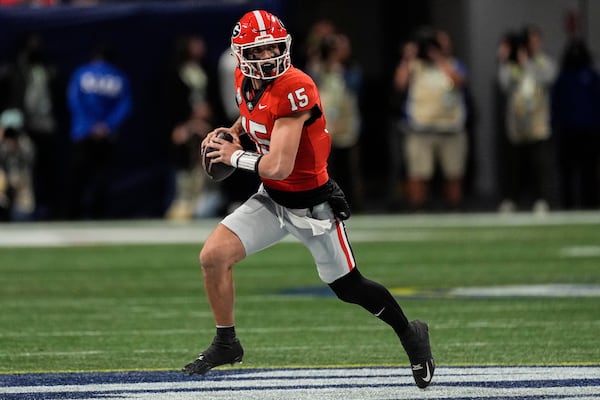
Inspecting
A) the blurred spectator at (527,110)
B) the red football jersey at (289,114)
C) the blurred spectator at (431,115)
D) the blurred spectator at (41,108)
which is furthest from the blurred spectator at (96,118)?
the red football jersey at (289,114)

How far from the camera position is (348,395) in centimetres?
696

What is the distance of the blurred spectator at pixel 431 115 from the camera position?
18500 millimetres

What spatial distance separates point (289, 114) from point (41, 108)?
1196 centimetres

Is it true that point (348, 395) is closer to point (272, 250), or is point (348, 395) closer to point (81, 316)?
point (81, 316)

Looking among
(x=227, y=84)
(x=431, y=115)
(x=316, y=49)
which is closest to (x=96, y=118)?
(x=227, y=84)

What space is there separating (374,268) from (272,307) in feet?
8.63

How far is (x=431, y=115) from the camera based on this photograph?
1872 cm

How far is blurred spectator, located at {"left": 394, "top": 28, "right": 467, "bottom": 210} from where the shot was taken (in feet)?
60.7

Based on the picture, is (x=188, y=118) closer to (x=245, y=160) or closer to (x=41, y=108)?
(x=41, y=108)

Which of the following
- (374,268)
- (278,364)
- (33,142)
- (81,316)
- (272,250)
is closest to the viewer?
(278,364)

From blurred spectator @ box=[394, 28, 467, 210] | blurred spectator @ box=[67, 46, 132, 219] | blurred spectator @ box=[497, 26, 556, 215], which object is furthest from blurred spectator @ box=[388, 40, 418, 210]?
blurred spectator @ box=[67, 46, 132, 219]

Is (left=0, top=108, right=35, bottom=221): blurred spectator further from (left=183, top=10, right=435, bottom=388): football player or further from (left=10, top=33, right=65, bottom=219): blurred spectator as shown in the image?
(left=183, top=10, right=435, bottom=388): football player

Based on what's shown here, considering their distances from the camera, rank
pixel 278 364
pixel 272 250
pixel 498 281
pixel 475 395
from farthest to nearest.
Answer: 1. pixel 272 250
2. pixel 498 281
3. pixel 278 364
4. pixel 475 395

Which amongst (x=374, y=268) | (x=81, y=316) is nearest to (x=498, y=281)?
(x=374, y=268)
